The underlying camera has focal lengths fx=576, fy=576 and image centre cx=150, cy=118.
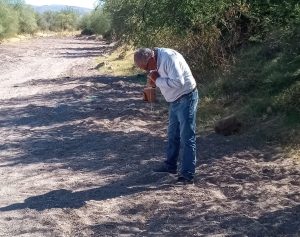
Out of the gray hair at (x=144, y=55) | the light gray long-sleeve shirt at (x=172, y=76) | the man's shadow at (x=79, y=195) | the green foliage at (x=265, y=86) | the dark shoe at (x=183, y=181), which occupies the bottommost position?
the man's shadow at (x=79, y=195)

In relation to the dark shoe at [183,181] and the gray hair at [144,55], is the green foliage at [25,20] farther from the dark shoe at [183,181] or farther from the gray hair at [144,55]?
the dark shoe at [183,181]

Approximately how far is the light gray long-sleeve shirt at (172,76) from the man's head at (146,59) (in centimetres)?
8

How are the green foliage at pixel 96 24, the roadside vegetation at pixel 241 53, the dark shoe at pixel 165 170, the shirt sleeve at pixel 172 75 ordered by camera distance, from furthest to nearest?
the green foliage at pixel 96 24, the roadside vegetation at pixel 241 53, the dark shoe at pixel 165 170, the shirt sleeve at pixel 172 75

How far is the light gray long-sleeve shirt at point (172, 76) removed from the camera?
7039 mm

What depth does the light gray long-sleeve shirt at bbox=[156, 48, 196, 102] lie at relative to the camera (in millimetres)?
7039

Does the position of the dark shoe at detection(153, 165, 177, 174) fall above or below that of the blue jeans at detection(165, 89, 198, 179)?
below

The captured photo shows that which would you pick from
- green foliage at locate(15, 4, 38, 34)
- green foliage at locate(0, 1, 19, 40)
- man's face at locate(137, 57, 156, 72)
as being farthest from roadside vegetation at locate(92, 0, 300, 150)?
green foliage at locate(15, 4, 38, 34)

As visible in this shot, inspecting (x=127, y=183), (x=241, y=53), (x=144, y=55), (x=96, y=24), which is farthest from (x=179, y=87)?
(x=96, y=24)

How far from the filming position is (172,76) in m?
7.04

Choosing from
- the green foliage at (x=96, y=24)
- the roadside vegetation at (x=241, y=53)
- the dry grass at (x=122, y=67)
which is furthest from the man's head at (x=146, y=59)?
the green foliage at (x=96, y=24)

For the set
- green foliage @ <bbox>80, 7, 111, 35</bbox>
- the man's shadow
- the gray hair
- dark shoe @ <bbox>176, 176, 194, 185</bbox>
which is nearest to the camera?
the man's shadow

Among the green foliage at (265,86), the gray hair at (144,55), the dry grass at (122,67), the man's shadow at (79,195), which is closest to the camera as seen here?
the man's shadow at (79,195)

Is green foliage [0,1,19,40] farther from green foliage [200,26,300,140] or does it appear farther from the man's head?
the man's head

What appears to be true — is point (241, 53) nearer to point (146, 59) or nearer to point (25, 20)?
point (146, 59)
